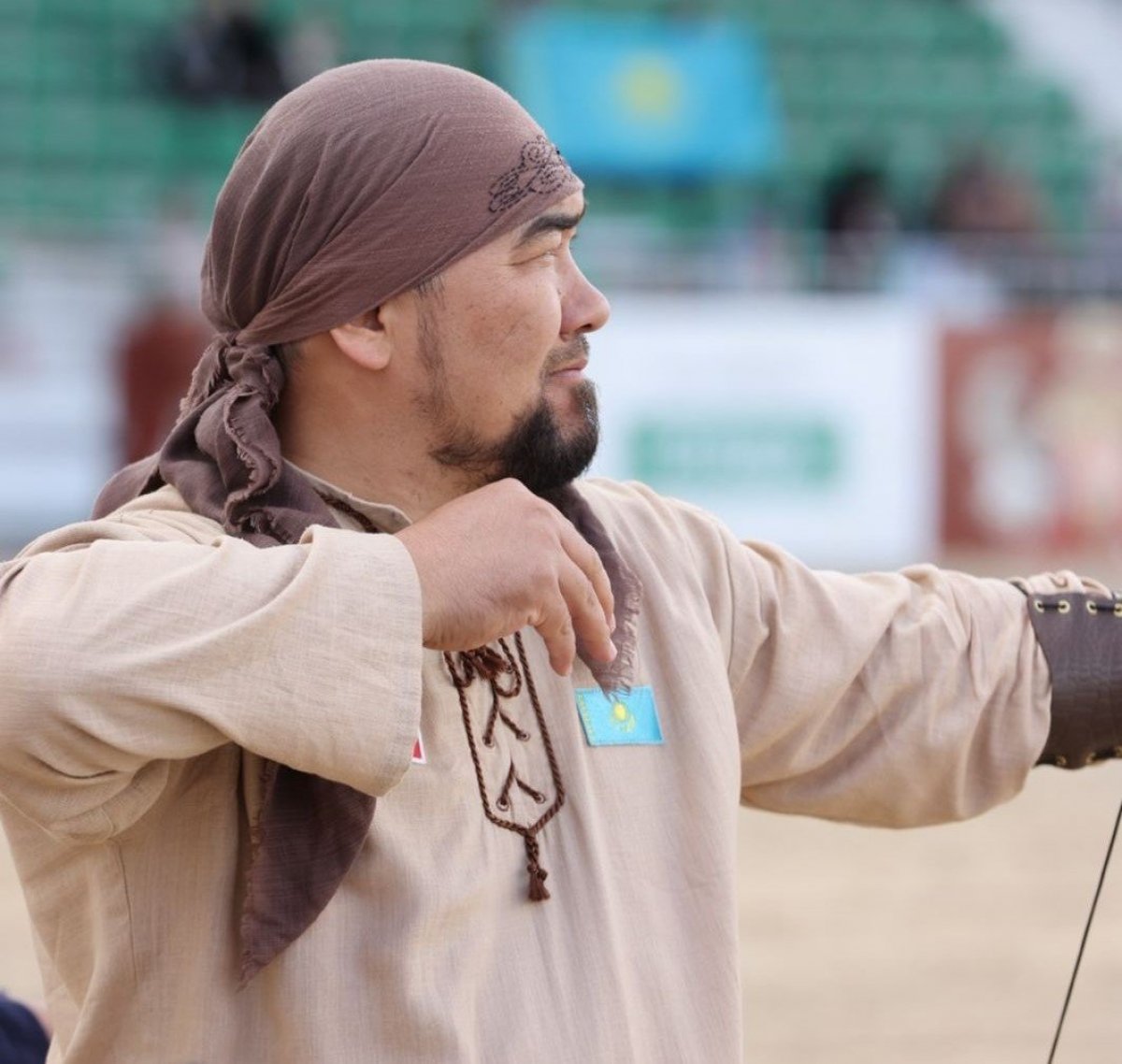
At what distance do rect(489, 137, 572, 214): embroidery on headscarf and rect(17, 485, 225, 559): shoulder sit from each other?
0.45m

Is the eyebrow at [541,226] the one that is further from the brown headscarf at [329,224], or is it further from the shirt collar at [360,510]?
the shirt collar at [360,510]

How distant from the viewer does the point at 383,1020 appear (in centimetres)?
196

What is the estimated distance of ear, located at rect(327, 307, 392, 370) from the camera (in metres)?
2.25

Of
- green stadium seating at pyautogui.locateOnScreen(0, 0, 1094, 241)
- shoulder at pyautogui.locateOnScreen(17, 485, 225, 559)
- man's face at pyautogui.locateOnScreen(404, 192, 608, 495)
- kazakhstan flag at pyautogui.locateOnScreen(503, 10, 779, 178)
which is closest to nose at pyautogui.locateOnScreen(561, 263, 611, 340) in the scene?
man's face at pyautogui.locateOnScreen(404, 192, 608, 495)

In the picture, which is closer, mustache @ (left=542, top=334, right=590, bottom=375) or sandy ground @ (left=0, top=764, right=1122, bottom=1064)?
mustache @ (left=542, top=334, right=590, bottom=375)

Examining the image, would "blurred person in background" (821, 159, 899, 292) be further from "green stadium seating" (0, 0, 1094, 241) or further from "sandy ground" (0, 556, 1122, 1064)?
"sandy ground" (0, 556, 1122, 1064)

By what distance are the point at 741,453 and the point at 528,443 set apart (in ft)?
31.3

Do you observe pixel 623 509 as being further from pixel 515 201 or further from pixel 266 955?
pixel 266 955

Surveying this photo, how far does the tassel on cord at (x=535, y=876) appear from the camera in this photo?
6.80 feet

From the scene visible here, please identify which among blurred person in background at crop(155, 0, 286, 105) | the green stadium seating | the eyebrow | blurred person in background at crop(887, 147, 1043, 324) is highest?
the eyebrow

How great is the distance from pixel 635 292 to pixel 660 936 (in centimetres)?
989

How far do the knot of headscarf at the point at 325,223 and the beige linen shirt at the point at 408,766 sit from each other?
8 centimetres

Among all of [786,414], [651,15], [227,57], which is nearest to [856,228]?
[786,414]


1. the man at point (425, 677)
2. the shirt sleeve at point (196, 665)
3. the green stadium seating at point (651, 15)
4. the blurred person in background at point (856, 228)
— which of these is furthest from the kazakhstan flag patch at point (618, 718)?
the green stadium seating at point (651, 15)
